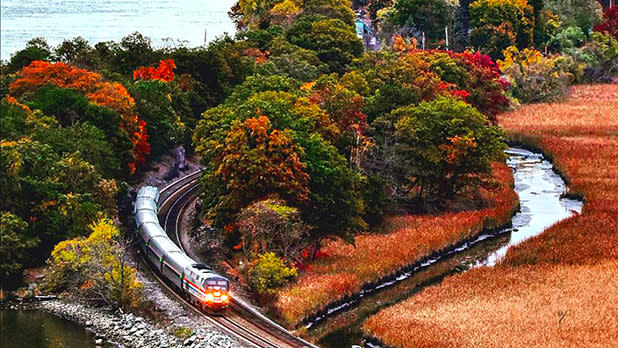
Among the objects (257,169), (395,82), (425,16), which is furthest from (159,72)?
(425,16)

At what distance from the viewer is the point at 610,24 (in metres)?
190

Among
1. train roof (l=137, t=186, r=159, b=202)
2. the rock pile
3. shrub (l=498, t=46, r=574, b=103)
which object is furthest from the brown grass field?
shrub (l=498, t=46, r=574, b=103)

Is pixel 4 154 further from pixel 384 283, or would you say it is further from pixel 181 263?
pixel 384 283

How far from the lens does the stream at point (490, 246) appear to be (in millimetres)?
62875

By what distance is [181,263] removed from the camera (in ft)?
210

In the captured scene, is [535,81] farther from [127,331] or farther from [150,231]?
[127,331]

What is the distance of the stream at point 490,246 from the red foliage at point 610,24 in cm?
7710

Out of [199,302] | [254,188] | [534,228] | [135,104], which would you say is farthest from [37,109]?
[534,228]

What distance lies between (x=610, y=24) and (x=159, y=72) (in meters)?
112

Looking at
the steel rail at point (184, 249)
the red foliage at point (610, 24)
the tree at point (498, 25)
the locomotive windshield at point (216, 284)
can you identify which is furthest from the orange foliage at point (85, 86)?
the red foliage at point (610, 24)

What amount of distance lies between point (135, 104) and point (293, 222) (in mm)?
32490

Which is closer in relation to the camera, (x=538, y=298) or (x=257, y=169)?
(x=538, y=298)

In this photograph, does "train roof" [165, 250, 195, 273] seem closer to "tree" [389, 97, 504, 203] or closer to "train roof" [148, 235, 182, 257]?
"train roof" [148, 235, 182, 257]

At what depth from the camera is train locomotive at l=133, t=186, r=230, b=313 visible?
198 feet
